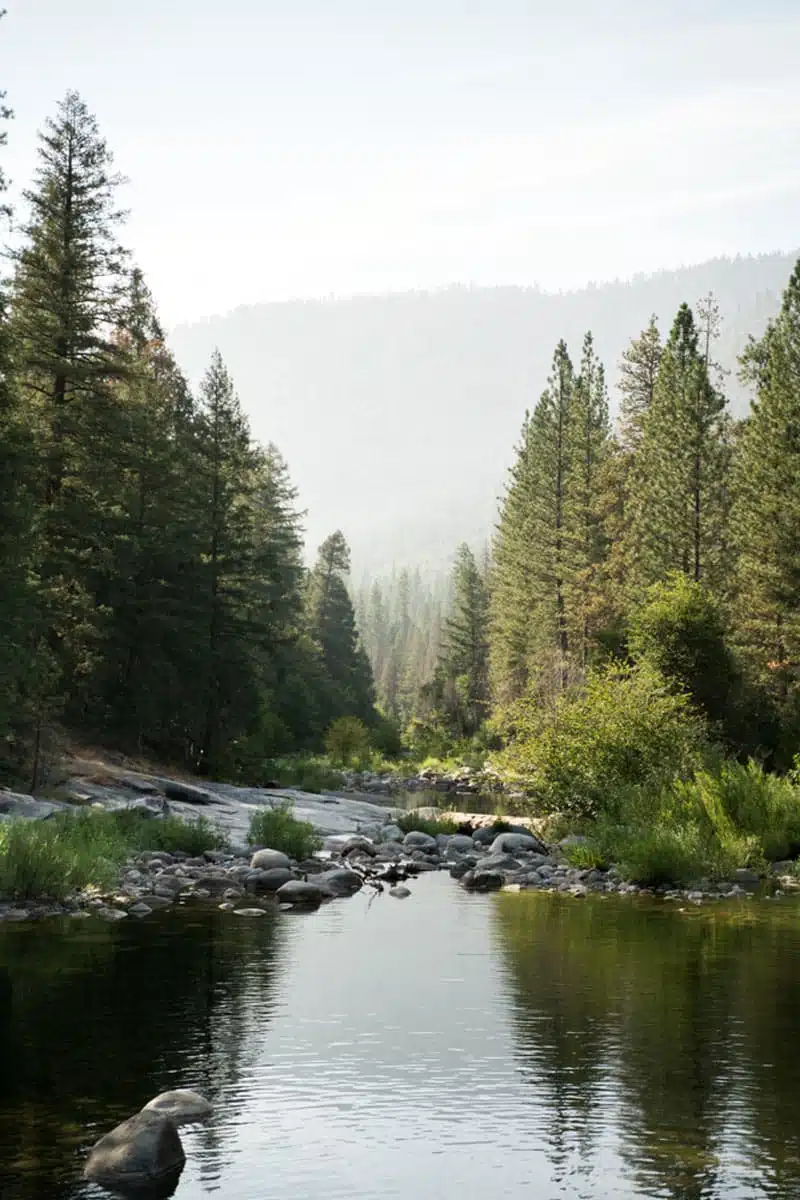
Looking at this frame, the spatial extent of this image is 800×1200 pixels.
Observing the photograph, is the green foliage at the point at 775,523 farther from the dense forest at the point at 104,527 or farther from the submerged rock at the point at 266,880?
the submerged rock at the point at 266,880

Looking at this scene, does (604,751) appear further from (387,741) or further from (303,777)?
(387,741)

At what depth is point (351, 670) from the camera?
249ft

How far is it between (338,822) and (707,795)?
10.3 meters

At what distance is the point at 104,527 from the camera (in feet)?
103

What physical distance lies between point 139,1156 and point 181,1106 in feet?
3.10

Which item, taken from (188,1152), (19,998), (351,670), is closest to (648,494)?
(351,670)

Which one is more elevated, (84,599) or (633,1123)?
(84,599)

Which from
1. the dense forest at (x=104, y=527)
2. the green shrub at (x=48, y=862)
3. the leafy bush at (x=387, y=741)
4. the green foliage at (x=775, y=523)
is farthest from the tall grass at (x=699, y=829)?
the leafy bush at (x=387, y=741)

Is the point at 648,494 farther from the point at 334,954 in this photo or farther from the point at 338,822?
the point at 334,954

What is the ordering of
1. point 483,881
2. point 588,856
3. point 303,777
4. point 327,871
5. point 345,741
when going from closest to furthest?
point 483,881, point 327,871, point 588,856, point 303,777, point 345,741

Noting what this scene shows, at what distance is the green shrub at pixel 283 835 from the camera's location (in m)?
21.6

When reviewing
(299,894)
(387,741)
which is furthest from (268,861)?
(387,741)

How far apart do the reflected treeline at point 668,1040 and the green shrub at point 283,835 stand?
6097 mm

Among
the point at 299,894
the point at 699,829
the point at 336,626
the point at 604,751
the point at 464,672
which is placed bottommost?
the point at 299,894
